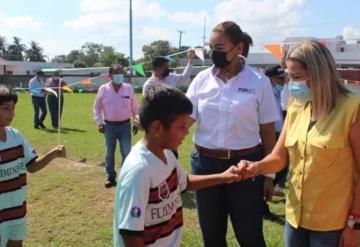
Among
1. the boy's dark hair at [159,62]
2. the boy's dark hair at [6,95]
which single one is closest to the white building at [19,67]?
the boy's dark hair at [159,62]

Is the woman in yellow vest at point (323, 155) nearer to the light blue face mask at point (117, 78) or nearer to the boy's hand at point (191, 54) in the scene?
the light blue face mask at point (117, 78)

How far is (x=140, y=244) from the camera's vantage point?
7.63 feet

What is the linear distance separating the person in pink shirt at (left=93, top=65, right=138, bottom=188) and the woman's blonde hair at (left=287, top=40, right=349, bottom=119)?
5380 millimetres

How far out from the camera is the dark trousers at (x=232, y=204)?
11.7 ft

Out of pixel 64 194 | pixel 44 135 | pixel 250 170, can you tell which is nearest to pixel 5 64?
pixel 44 135

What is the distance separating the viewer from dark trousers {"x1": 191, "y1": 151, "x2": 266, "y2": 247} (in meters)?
3.57

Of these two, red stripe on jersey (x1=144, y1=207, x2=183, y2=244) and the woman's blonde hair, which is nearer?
red stripe on jersey (x1=144, y1=207, x2=183, y2=244)

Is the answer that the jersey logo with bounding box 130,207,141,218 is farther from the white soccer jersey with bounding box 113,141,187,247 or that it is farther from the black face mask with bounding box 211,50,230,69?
the black face mask with bounding box 211,50,230,69

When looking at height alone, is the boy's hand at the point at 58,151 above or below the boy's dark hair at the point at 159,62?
below

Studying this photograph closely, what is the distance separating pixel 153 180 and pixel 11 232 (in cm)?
161

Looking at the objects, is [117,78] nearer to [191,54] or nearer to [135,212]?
[191,54]

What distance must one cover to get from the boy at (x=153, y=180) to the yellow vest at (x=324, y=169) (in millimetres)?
777

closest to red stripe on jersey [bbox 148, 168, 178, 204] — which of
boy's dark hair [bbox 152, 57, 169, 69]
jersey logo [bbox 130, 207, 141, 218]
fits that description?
jersey logo [bbox 130, 207, 141, 218]

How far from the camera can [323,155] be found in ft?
8.88
